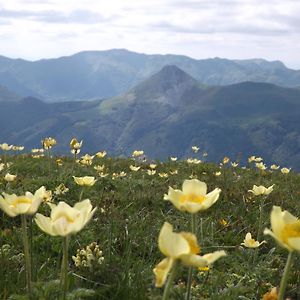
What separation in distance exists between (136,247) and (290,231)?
360cm

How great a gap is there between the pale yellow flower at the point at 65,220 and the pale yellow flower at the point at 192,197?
16.6 inches

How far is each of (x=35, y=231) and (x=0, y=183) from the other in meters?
2.10

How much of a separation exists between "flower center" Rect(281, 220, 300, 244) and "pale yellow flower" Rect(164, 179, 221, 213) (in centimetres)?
43

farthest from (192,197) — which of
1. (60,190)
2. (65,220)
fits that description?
(60,190)

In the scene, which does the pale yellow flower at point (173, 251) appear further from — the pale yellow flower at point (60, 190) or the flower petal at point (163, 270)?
the pale yellow flower at point (60, 190)

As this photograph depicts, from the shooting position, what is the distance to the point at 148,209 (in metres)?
7.52

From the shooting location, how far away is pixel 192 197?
2.50 meters

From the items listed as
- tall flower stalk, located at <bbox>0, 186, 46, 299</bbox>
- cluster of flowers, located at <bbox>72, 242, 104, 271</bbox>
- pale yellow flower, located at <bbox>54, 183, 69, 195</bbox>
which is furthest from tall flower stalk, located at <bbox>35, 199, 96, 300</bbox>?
pale yellow flower, located at <bbox>54, 183, 69, 195</bbox>

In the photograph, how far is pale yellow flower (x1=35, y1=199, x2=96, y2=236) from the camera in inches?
87.6

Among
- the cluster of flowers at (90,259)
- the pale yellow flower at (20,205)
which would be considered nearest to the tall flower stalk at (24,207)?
the pale yellow flower at (20,205)

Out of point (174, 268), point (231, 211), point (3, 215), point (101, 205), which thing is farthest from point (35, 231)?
point (174, 268)

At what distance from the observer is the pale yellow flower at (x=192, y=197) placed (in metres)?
2.31

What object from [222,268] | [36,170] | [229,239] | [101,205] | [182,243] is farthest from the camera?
[36,170]

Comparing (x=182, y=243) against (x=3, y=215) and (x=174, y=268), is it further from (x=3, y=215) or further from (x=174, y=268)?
(x=3, y=215)
